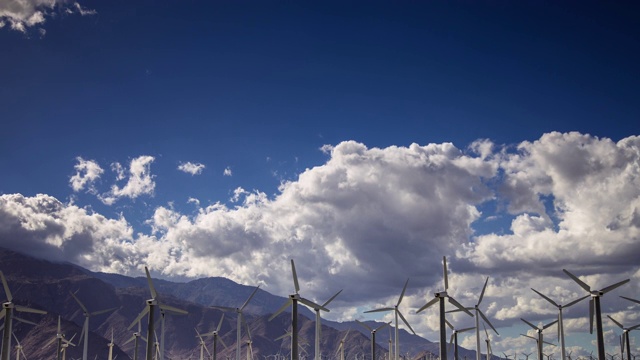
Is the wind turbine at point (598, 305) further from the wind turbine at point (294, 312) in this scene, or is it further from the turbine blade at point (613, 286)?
the wind turbine at point (294, 312)

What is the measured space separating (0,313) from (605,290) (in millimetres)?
92994

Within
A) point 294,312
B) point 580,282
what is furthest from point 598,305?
point 294,312

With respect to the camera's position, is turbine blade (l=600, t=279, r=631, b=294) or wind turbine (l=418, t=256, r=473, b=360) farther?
turbine blade (l=600, t=279, r=631, b=294)

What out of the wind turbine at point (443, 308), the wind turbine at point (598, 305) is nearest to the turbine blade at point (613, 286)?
the wind turbine at point (598, 305)

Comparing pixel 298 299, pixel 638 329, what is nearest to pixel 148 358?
pixel 298 299

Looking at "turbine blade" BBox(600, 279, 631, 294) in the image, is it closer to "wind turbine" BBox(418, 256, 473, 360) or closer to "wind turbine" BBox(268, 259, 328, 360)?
"wind turbine" BBox(418, 256, 473, 360)

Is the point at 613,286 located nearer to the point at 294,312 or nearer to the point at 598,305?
the point at 598,305

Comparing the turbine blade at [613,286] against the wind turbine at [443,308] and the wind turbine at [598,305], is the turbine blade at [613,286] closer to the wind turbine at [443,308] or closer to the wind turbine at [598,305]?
the wind turbine at [598,305]

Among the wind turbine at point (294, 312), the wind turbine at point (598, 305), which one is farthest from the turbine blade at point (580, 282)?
the wind turbine at point (294, 312)

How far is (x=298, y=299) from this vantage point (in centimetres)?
10125

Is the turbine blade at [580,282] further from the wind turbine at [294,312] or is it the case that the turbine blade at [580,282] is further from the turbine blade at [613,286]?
the wind turbine at [294,312]

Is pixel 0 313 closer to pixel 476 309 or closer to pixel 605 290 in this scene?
pixel 476 309

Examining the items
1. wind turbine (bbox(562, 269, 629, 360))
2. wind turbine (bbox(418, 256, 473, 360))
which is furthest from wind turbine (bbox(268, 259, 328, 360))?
wind turbine (bbox(562, 269, 629, 360))

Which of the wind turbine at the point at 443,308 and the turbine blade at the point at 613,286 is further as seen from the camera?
the turbine blade at the point at 613,286
